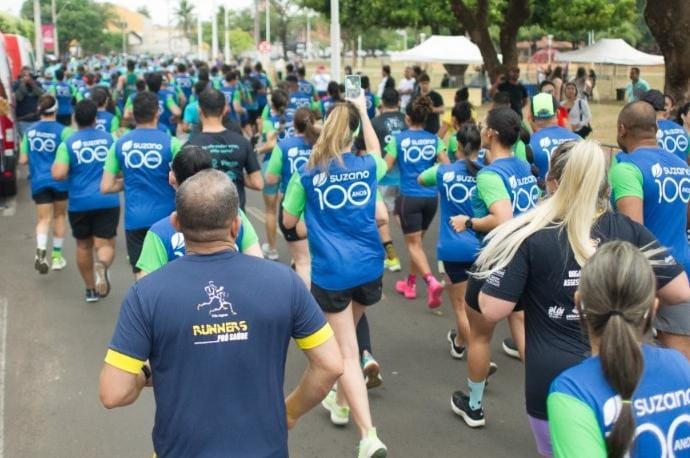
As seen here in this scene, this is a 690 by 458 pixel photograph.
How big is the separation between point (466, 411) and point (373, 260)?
122cm

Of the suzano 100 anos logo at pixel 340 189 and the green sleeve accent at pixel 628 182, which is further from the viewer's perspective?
the suzano 100 anos logo at pixel 340 189

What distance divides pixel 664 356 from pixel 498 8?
1023 inches

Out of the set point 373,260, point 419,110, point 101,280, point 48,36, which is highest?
point 48,36

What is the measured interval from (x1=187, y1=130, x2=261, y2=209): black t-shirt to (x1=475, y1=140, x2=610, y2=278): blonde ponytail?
3328 mm

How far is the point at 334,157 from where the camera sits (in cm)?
501

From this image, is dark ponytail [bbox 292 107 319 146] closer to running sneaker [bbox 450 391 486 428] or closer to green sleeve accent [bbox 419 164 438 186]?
green sleeve accent [bbox 419 164 438 186]

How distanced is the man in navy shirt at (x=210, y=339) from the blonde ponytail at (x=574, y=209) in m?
0.97

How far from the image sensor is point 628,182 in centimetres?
477

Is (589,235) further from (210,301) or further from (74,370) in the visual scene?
(74,370)

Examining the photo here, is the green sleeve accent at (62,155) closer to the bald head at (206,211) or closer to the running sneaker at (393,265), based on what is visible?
the running sneaker at (393,265)

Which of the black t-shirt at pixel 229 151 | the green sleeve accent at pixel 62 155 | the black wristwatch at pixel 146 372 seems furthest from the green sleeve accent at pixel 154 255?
the green sleeve accent at pixel 62 155

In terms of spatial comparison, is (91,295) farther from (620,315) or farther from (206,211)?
(620,315)

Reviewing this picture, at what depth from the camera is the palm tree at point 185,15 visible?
138m

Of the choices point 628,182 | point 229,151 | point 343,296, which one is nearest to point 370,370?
point 343,296
